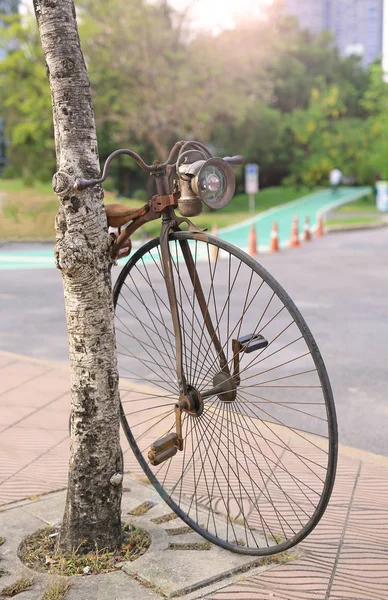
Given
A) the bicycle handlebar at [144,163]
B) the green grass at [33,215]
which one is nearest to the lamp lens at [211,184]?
the bicycle handlebar at [144,163]

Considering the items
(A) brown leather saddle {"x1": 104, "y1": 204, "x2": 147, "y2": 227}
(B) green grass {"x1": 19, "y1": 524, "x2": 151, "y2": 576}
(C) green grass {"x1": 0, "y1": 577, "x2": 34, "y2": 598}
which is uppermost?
(A) brown leather saddle {"x1": 104, "y1": 204, "x2": 147, "y2": 227}

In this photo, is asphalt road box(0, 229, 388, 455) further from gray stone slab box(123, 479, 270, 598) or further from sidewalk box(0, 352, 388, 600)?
gray stone slab box(123, 479, 270, 598)

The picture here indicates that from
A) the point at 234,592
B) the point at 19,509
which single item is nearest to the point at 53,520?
the point at 19,509

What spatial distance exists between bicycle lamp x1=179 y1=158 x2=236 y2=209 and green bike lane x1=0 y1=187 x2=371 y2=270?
41.0ft

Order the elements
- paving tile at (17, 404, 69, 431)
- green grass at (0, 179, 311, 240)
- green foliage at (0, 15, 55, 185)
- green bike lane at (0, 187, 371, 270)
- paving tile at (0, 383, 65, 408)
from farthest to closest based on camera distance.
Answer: green foliage at (0, 15, 55, 185) < green grass at (0, 179, 311, 240) < green bike lane at (0, 187, 371, 270) < paving tile at (0, 383, 65, 408) < paving tile at (17, 404, 69, 431)

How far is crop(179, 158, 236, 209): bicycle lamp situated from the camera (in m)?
2.80

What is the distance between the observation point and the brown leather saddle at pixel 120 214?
3.04 m

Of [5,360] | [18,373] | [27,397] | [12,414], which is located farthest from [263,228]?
[12,414]

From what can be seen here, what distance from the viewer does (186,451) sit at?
4477mm

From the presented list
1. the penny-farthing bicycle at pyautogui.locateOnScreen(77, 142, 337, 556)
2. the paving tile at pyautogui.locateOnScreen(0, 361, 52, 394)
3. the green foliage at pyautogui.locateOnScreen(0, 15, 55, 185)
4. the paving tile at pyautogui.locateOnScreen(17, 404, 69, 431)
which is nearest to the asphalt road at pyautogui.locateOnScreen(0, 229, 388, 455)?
the paving tile at pyautogui.locateOnScreen(0, 361, 52, 394)

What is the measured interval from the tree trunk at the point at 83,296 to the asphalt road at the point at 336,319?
2.35m

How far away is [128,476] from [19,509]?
2.25 feet

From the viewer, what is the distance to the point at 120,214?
3.04 meters

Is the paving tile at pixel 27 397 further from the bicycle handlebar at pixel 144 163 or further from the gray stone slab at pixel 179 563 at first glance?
the bicycle handlebar at pixel 144 163
